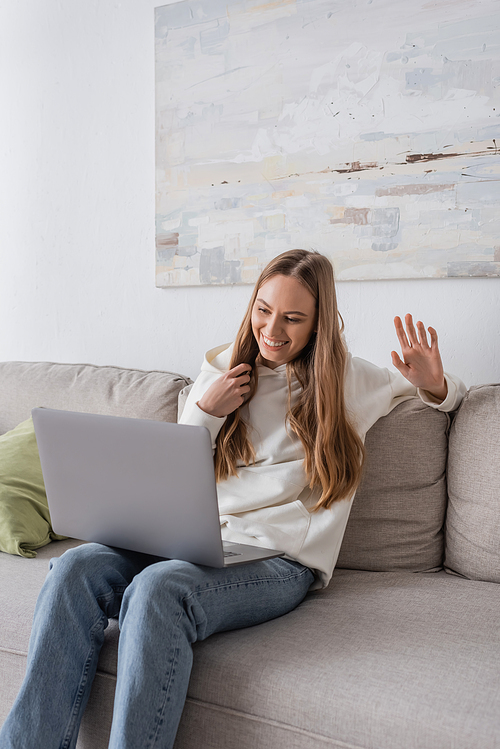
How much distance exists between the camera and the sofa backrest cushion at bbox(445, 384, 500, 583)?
1423 millimetres

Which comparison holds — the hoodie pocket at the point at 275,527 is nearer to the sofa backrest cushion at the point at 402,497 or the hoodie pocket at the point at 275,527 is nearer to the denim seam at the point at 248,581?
the denim seam at the point at 248,581

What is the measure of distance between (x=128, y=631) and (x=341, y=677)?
346 millimetres

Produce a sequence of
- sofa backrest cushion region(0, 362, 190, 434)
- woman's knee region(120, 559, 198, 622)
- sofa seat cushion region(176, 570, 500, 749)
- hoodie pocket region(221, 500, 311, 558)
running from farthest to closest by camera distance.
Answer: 1. sofa backrest cushion region(0, 362, 190, 434)
2. hoodie pocket region(221, 500, 311, 558)
3. woman's knee region(120, 559, 198, 622)
4. sofa seat cushion region(176, 570, 500, 749)

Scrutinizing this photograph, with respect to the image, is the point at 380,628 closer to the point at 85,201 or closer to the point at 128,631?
the point at 128,631

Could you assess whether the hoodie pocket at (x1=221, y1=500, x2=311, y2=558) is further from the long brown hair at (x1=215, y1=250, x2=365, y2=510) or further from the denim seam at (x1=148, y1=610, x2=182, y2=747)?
the denim seam at (x1=148, y1=610, x2=182, y2=747)

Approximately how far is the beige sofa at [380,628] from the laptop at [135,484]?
178mm

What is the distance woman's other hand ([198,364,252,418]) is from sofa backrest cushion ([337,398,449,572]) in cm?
34

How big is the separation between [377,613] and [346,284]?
943 mm

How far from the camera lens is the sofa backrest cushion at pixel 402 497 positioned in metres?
1.51

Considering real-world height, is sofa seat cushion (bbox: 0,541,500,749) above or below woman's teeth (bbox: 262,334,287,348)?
below

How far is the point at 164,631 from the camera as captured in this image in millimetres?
1036

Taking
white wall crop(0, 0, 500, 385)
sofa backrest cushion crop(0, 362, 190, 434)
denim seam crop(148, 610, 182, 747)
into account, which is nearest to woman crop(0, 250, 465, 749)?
denim seam crop(148, 610, 182, 747)

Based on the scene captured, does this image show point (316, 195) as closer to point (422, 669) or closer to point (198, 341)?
point (198, 341)

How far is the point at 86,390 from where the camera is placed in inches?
76.0
